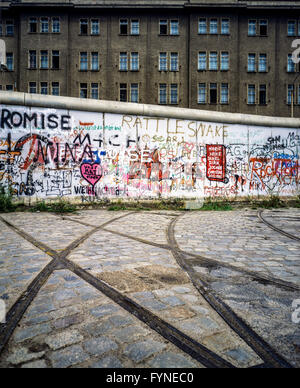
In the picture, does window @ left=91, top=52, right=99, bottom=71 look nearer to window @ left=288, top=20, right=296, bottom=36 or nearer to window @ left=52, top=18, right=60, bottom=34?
window @ left=52, top=18, right=60, bottom=34

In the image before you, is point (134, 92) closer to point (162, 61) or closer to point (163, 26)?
point (162, 61)

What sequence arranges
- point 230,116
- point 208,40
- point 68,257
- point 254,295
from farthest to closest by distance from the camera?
point 208,40
point 230,116
point 68,257
point 254,295

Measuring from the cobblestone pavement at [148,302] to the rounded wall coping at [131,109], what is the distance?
6002mm

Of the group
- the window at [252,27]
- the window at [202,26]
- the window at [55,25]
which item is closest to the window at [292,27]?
the window at [252,27]

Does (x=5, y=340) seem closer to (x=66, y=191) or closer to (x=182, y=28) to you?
(x=66, y=191)

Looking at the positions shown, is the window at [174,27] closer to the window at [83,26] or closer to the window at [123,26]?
the window at [123,26]

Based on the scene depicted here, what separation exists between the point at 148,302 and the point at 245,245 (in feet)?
9.68

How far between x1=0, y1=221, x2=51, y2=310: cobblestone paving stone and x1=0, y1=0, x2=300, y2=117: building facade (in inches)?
1150

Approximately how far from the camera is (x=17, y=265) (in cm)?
381

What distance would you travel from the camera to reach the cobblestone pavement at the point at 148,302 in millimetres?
1912

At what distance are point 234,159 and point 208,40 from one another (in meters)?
24.6

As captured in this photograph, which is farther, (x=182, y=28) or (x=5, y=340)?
(x=182, y=28)
